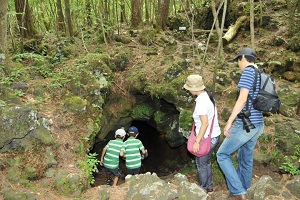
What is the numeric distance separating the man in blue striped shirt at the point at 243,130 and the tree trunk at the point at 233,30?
5.58 metres

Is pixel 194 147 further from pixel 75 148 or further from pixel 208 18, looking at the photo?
pixel 208 18

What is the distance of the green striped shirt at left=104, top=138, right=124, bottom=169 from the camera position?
19.9 feet

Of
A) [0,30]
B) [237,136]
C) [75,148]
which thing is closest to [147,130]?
[75,148]

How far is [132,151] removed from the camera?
245 inches

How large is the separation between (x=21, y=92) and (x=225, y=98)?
16.8ft

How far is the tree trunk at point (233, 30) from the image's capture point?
935 centimetres

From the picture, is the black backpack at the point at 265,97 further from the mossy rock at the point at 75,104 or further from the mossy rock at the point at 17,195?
the mossy rock at the point at 75,104

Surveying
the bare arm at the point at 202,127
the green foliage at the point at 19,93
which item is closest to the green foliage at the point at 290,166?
the bare arm at the point at 202,127

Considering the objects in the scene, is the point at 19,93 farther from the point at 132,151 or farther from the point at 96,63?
the point at 132,151

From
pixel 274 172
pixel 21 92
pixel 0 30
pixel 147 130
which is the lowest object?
pixel 147 130

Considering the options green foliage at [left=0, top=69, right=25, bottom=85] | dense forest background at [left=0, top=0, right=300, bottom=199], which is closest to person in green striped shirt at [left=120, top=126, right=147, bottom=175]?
dense forest background at [left=0, top=0, right=300, bottom=199]

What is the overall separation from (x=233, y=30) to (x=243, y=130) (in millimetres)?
6637

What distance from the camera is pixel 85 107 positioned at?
6.43 meters

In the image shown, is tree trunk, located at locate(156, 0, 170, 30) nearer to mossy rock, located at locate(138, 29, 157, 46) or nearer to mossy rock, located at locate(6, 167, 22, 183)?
mossy rock, located at locate(138, 29, 157, 46)
